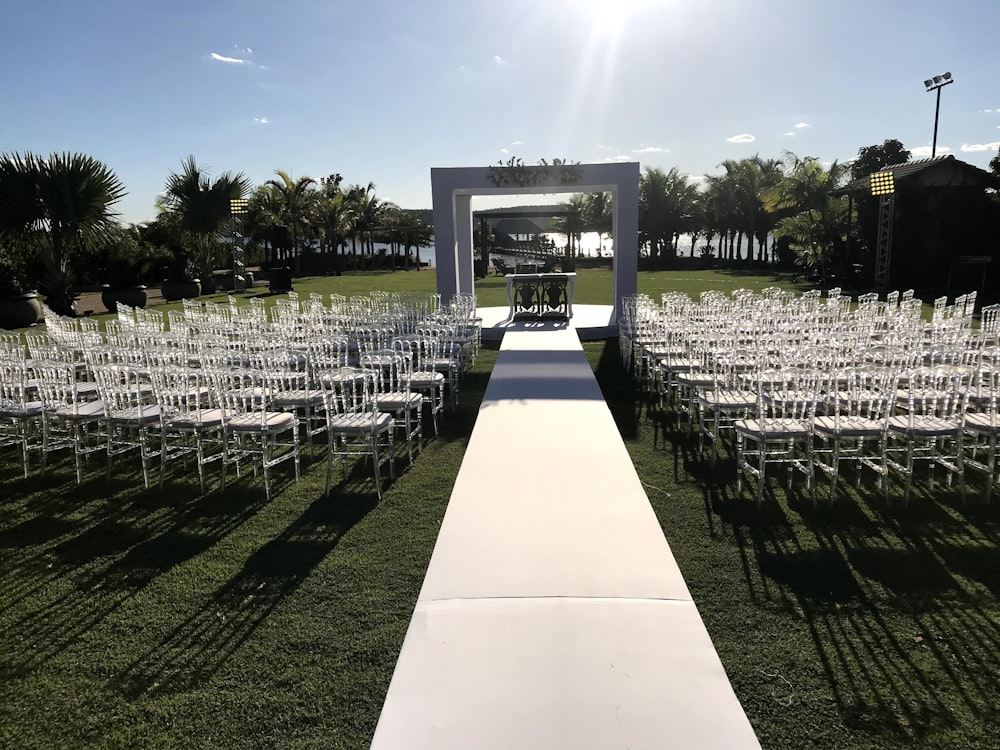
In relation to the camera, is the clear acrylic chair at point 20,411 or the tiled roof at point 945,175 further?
the tiled roof at point 945,175

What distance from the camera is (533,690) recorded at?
2.95 m

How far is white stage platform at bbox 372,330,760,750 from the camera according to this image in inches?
108

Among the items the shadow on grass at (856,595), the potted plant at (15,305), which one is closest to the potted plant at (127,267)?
the potted plant at (15,305)

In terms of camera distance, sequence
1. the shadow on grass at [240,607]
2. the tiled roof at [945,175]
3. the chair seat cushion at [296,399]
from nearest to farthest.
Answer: the shadow on grass at [240,607] < the chair seat cushion at [296,399] < the tiled roof at [945,175]

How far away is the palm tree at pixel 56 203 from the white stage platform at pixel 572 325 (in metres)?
11.4

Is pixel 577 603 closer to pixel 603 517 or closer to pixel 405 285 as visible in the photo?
pixel 603 517

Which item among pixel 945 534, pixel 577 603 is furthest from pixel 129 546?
pixel 945 534

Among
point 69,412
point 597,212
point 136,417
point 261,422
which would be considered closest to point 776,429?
point 261,422

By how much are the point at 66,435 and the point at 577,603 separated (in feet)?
22.0

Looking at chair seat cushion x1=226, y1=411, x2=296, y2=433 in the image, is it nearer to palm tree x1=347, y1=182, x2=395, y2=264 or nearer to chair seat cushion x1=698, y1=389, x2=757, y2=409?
chair seat cushion x1=698, y1=389, x2=757, y2=409

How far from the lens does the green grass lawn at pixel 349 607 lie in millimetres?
2982

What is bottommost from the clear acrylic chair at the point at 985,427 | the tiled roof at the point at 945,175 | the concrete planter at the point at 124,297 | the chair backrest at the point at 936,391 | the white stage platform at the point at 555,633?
the white stage platform at the point at 555,633

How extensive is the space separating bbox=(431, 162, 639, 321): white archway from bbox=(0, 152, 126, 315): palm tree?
33.6ft

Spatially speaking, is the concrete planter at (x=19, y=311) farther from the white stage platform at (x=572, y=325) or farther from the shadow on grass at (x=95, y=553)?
the shadow on grass at (x=95, y=553)
